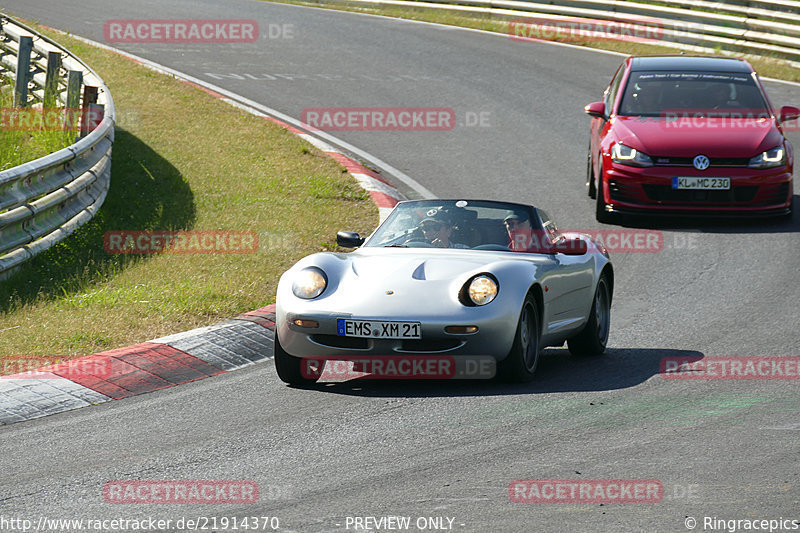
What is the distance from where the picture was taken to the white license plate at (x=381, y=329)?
7.24 meters

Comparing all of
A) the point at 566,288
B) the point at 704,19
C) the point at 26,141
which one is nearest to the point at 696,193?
the point at 566,288

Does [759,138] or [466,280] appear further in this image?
[759,138]

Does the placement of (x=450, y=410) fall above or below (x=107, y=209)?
above

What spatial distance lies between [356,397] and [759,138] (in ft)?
26.6

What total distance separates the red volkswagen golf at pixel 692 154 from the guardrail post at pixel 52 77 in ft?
21.5

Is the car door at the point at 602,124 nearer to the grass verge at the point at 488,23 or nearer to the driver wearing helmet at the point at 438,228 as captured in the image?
the driver wearing helmet at the point at 438,228

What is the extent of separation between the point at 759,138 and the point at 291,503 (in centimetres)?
998

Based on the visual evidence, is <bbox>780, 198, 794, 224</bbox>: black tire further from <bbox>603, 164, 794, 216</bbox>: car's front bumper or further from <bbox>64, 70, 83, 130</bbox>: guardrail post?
<bbox>64, 70, 83, 130</bbox>: guardrail post

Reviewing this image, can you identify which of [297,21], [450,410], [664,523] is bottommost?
[297,21]

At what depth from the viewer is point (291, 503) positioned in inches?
204

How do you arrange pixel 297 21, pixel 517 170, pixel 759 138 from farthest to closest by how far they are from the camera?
pixel 297 21, pixel 517 170, pixel 759 138

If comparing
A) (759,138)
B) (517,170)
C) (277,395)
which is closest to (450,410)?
(277,395)

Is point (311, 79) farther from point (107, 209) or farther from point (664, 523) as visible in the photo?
point (664, 523)

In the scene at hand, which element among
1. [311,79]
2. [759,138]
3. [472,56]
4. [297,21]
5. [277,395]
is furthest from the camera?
[297,21]
